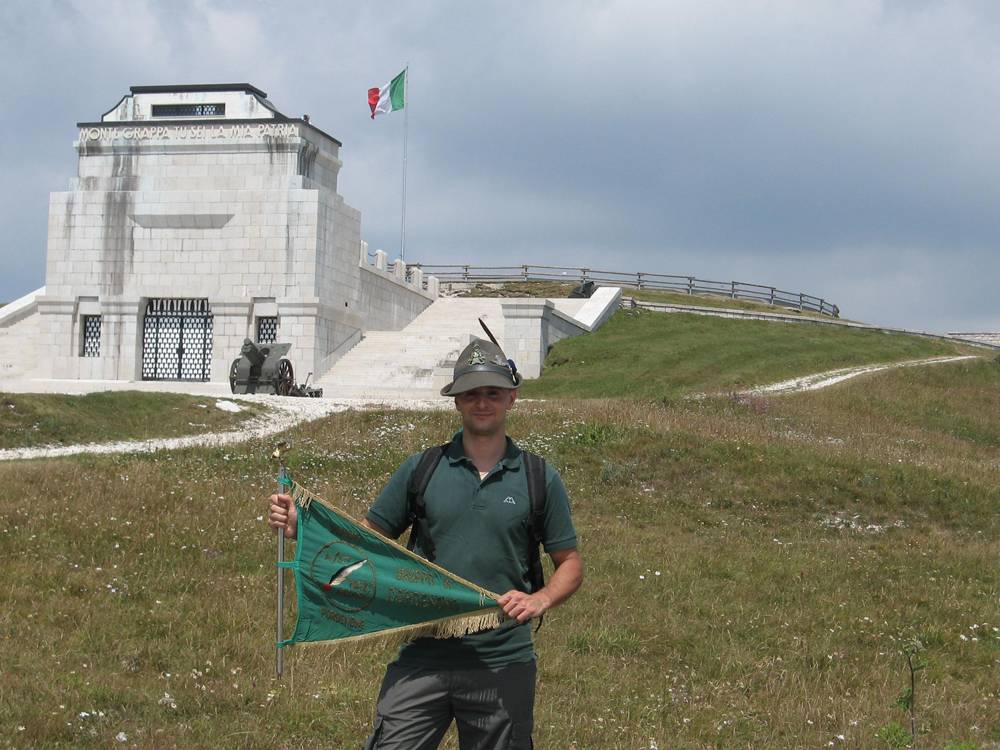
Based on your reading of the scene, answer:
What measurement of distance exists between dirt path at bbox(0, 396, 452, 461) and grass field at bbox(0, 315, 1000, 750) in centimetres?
189

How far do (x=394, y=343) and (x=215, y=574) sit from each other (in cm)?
3057

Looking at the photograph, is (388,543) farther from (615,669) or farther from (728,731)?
(615,669)

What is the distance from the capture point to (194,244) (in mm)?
39969

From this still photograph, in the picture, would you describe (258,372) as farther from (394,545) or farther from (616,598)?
(394,545)

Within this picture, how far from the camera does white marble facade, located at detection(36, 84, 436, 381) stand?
129 feet

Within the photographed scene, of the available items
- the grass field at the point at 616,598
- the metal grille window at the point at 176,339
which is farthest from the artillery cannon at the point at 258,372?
the grass field at the point at 616,598

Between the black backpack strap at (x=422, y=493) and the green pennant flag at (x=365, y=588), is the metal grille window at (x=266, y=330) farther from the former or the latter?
the black backpack strap at (x=422, y=493)

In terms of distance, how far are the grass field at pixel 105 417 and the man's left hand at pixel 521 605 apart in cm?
1743

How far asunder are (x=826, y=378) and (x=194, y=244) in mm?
19952

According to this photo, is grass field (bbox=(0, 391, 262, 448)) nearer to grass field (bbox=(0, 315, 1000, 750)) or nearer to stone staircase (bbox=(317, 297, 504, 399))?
grass field (bbox=(0, 315, 1000, 750))

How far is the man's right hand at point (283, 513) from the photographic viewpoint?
5.46 metres

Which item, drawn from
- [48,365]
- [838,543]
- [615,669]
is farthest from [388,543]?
[48,365]

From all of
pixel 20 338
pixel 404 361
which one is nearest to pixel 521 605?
pixel 404 361

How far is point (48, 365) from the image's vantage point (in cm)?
4031
